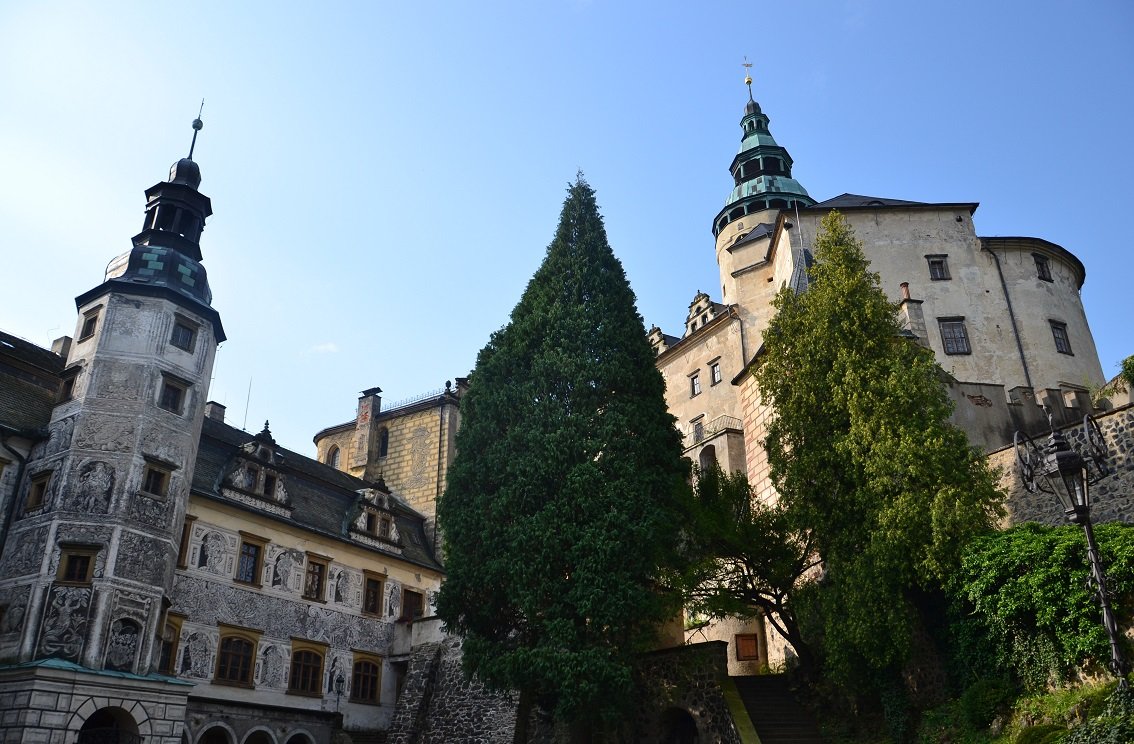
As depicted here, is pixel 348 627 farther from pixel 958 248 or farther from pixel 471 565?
pixel 958 248

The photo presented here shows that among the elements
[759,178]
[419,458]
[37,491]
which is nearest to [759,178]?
[759,178]

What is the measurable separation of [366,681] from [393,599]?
2.96 meters

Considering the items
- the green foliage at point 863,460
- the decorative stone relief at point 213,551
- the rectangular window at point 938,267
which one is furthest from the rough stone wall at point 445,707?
the rectangular window at point 938,267

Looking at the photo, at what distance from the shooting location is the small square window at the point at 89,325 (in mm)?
24052

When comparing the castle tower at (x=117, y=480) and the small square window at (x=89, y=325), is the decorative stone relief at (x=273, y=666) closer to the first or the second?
the castle tower at (x=117, y=480)

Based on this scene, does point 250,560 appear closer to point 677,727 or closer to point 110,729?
point 110,729

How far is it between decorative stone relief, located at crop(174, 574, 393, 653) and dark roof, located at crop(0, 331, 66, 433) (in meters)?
5.77

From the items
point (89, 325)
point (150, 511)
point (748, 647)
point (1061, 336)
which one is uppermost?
point (1061, 336)

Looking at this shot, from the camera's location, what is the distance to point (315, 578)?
2783cm

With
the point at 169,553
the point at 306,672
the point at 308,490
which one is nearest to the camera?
the point at 169,553

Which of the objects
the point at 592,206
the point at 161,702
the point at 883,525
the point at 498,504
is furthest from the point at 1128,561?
the point at 161,702

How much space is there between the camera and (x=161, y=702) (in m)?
20.7

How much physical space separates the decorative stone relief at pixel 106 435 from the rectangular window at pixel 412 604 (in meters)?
11.8

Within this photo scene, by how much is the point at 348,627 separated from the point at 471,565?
10073 millimetres
